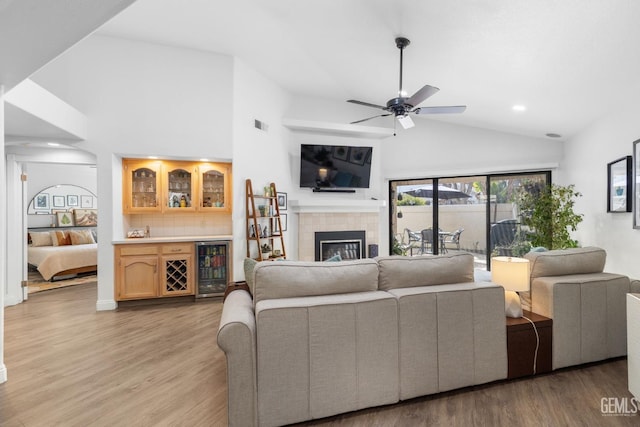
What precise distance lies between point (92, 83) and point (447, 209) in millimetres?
6122

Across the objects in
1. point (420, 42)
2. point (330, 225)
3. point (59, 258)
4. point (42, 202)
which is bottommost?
point (59, 258)

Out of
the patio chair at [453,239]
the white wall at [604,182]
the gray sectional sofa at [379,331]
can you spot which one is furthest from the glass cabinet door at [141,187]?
the white wall at [604,182]

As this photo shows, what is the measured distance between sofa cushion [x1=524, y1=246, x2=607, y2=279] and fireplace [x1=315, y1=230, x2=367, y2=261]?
364 centimetres

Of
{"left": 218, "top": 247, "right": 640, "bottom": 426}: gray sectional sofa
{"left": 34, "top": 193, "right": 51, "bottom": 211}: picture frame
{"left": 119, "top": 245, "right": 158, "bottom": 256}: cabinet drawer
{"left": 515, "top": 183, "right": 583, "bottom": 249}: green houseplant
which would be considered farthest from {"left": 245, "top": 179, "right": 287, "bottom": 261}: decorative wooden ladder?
{"left": 34, "top": 193, "right": 51, "bottom": 211}: picture frame

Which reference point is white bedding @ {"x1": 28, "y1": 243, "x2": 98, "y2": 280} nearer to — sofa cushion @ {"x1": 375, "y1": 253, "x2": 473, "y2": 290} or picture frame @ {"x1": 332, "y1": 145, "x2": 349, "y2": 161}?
picture frame @ {"x1": 332, "y1": 145, "x2": 349, "y2": 161}

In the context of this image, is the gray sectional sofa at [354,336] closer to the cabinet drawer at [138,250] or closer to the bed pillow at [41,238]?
the cabinet drawer at [138,250]

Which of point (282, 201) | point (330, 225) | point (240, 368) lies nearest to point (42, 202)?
point (282, 201)

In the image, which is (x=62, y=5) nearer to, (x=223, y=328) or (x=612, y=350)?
(x=223, y=328)

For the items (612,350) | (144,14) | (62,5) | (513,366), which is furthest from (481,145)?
(62,5)

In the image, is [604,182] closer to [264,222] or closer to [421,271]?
[421,271]

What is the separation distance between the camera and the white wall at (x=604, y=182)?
10.9 feet

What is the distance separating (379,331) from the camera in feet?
6.17

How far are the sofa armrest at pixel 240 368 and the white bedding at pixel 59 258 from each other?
18.7ft

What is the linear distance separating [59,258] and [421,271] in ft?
20.9
